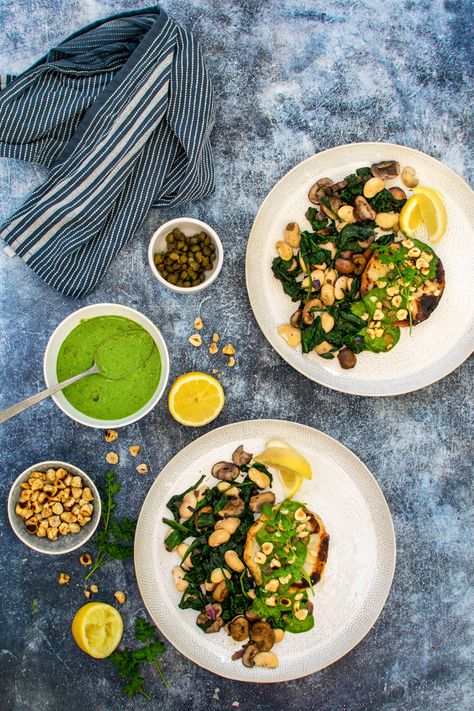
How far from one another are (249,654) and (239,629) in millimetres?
135

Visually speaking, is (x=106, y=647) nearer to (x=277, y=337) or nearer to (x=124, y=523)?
(x=124, y=523)

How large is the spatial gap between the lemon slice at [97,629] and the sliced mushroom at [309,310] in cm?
166

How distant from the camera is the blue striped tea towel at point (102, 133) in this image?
2703mm

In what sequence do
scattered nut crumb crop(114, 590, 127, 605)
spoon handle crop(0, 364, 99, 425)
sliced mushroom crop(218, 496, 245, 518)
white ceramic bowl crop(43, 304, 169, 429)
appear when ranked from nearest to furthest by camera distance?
spoon handle crop(0, 364, 99, 425) → white ceramic bowl crop(43, 304, 169, 429) → sliced mushroom crop(218, 496, 245, 518) → scattered nut crumb crop(114, 590, 127, 605)

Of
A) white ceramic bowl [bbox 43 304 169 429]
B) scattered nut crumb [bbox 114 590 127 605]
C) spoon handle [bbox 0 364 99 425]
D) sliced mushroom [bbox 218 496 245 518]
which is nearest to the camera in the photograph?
spoon handle [bbox 0 364 99 425]

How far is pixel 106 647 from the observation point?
2.84 m

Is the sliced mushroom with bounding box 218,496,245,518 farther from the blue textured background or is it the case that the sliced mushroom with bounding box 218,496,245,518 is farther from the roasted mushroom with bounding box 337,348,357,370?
the roasted mushroom with bounding box 337,348,357,370

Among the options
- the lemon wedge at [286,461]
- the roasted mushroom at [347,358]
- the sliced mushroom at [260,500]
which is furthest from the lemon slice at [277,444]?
the roasted mushroom at [347,358]

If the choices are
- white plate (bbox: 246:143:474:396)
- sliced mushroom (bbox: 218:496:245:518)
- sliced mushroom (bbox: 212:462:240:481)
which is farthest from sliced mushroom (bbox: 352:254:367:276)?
sliced mushroom (bbox: 218:496:245:518)

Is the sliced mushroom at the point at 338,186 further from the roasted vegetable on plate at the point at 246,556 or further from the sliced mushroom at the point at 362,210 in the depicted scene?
the roasted vegetable on plate at the point at 246,556

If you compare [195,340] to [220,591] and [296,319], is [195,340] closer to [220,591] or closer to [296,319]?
[296,319]

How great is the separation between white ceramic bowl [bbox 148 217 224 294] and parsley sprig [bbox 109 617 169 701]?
5.23ft

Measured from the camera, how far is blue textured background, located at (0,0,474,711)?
296 cm

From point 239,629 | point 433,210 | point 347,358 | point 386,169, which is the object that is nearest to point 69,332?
point 347,358
